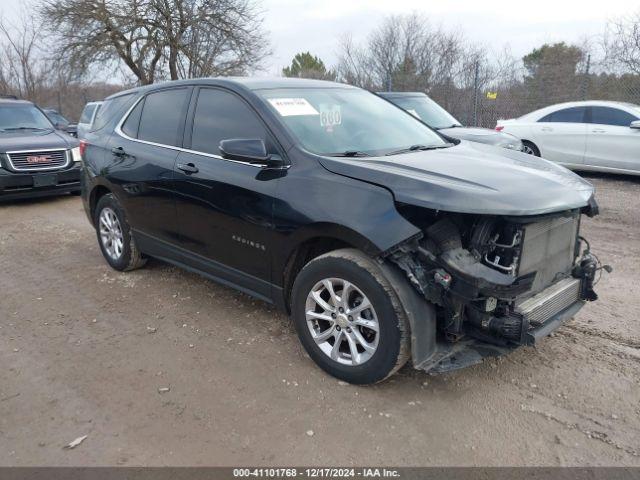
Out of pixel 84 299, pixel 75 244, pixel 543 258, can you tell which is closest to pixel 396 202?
pixel 543 258

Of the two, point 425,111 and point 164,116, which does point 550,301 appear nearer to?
point 164,116

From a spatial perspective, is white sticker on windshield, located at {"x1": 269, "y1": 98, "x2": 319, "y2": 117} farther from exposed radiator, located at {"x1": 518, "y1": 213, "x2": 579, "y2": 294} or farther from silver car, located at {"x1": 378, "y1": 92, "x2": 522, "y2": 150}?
silver car, located at {"x1": 378, "y1": 92, "x2": 522, "y2": 150}

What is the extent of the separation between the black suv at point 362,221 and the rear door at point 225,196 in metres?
0.01

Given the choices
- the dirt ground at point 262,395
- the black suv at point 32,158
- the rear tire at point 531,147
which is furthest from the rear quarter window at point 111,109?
the rear tire at point 531,147

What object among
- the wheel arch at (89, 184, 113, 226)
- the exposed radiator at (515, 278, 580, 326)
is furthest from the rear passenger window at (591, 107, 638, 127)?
the wheel arch at (89, 184, 113, 226)

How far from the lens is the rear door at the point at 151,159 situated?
423 cm

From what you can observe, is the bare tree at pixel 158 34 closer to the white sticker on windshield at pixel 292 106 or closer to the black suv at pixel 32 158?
the black suv at pixel 32 158

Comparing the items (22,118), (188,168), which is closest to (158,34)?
(22,118)

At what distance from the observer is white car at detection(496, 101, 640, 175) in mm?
9359

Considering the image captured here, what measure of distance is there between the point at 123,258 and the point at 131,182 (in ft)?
2.86

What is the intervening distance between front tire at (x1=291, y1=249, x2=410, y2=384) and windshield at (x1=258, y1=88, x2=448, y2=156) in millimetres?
813

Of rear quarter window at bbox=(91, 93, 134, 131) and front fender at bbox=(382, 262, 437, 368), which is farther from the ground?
rear quarter window at bbox=(91, 93, 134, 131)

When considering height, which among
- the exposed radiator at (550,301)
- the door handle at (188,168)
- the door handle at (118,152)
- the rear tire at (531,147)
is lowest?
the exposed radiator at (550,301)

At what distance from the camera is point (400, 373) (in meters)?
3.30
